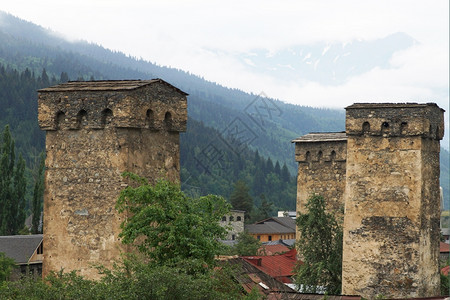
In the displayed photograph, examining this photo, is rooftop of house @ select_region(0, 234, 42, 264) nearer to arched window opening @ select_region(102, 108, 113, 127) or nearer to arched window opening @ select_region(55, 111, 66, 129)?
arched window opening @ select_region(55, 111, 66, 129)

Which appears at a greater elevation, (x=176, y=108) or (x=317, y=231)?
(x=176, y=108)

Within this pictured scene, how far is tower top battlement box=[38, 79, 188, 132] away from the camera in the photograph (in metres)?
19.1

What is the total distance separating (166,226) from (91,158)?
8.91 ft

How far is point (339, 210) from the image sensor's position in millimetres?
40188

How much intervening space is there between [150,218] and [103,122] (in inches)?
112

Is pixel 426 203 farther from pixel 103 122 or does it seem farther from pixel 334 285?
pixel 103 122

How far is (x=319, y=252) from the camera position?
1325 inches

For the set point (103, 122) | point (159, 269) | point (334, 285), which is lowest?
point (334, 285)

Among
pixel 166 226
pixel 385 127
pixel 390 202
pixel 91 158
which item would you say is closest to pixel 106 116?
pixel 91 158

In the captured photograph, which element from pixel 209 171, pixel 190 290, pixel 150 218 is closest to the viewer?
pixel 190 290

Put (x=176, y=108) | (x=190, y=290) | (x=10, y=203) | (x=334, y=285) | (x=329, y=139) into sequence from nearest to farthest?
(x=190, y=290), (x=176, y=108), (x=334, y=285), (x=329, y=139), (x=10, y=203)

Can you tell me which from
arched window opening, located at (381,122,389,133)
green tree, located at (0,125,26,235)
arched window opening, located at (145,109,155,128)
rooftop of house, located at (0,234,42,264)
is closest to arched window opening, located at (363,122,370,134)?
arched window opening, located at (381,122,389,133)

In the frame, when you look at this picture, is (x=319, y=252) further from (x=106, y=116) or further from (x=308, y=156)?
(x=106, y=116)

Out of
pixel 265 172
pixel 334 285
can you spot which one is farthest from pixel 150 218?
pixel 265 172
